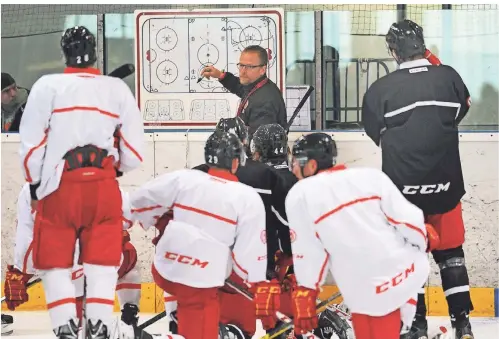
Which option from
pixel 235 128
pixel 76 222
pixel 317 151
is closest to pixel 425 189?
pixel 235 128

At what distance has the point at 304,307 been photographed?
423cm

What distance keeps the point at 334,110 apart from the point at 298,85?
260mm

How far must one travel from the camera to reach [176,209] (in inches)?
177

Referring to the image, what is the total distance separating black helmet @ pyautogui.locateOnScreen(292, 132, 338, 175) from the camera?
434 cm

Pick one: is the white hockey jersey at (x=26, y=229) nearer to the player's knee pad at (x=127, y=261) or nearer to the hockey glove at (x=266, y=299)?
the player's knee pad at (x=127, y=261)

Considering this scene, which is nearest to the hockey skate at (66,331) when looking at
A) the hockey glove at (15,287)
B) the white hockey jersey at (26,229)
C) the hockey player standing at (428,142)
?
the white hockey jersey at (26,229)

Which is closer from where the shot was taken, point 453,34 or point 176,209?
point 176,209

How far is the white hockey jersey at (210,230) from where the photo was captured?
4430 millimetres

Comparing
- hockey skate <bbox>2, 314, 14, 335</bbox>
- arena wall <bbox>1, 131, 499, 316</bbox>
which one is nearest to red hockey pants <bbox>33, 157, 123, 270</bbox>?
hockey skate <bbox>2, 314, 14, 335</bbox>

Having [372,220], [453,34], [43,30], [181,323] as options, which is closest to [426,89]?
[372,220]

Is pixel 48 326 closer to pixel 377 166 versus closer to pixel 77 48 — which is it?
pixel 377 166

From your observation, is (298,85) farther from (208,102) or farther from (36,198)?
(36,198)

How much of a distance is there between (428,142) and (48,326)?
7.47ft

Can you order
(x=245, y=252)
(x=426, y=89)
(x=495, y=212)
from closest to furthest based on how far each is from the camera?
(x=245, y=252) < (x=426, y=89) < (x=495, y=212)
